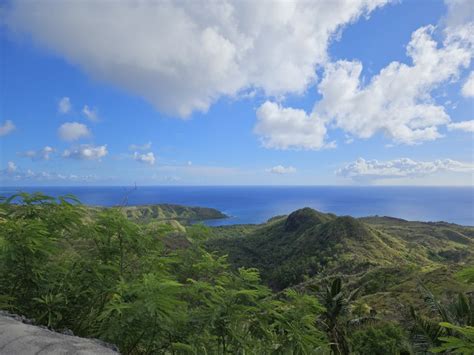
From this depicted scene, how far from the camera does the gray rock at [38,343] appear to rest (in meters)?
2.85

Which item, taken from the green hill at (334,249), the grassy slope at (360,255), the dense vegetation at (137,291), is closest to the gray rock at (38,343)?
the dense vegetation at (137,291)

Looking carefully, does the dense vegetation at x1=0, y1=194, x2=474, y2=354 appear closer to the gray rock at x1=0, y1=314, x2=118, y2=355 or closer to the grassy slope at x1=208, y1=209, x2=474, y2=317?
the gray rock at x1=0, y1=314, x2=118, y2=355

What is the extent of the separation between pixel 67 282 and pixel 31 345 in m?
2.01

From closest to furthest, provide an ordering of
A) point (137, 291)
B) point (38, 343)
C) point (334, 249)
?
point (38, 343) < point (137, 291) < point (334, 249)

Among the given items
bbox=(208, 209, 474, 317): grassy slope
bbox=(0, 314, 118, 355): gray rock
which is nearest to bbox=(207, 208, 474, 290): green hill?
bbox=(208, 209, 474, 317): grassy slope

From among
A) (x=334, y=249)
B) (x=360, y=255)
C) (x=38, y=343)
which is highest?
(x=38, y=343)

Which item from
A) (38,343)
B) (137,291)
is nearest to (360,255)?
(137,291)

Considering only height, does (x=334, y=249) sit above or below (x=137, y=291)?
below

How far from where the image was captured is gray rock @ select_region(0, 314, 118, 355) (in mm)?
2848

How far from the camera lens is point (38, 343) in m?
2.94

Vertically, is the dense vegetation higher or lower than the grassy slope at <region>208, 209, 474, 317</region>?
higher

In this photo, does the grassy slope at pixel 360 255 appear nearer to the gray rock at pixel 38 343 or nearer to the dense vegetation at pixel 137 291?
the dense vegetation at pixel 137 291

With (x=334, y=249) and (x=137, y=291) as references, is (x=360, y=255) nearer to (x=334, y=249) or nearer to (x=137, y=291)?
(x=334, y=249)

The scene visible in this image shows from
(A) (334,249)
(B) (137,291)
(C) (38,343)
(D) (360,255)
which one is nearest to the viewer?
(C) (38,343)
